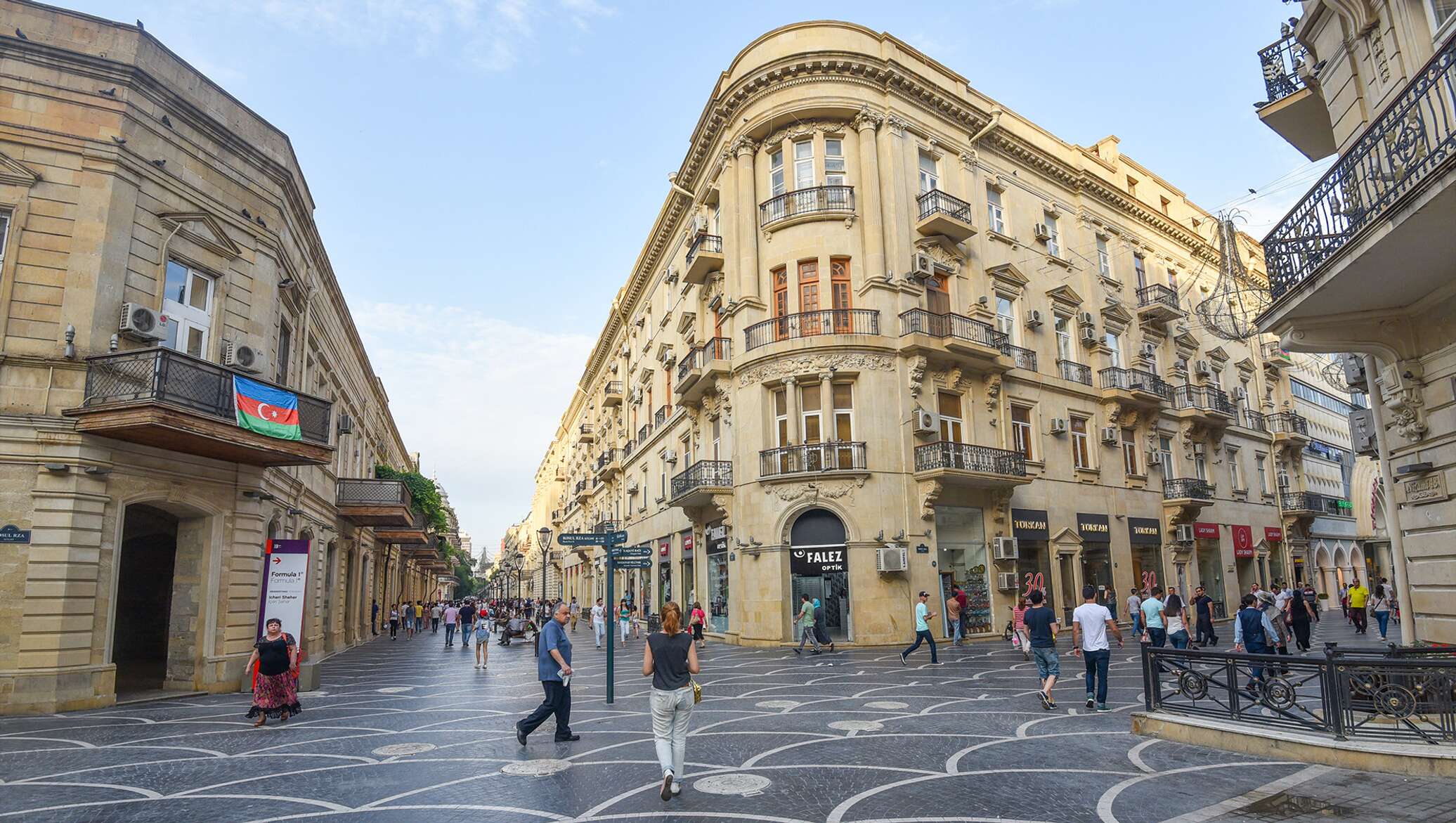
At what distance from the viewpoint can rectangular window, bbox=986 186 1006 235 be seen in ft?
96.6

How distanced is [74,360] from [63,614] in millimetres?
4107

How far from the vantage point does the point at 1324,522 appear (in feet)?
143

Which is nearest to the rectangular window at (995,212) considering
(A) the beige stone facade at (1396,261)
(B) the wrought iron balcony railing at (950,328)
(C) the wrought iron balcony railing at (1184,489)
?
(B) the wrought iron balcony railing at (950,328)

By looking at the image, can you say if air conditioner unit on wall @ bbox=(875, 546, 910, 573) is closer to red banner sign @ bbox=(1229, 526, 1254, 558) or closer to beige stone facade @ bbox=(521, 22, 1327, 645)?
beige stone facade @ bbox=(521, 22, 1327, 645)

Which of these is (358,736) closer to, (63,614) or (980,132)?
(63,614)

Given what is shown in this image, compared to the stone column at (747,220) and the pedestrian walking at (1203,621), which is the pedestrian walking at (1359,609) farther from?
the stone column at (747,220)

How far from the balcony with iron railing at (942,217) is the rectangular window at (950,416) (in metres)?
5.40

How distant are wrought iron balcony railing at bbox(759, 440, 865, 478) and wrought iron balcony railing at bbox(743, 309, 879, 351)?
3434 mm

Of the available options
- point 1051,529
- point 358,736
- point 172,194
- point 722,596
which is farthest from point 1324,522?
point 172,194

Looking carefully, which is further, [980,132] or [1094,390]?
[1094,390]

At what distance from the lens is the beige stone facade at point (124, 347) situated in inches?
501

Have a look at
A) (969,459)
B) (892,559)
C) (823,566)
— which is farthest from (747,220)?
(892,559)

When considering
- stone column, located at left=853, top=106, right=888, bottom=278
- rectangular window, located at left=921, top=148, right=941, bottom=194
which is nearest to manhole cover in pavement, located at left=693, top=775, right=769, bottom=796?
stone column, located at left=853, top=106, right=888, bottom=278

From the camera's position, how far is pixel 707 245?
95.6 feet
